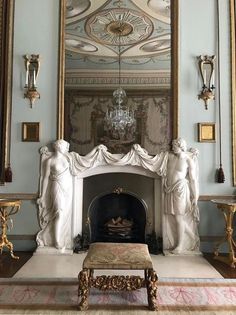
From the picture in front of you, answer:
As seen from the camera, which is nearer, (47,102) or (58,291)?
(58,291)

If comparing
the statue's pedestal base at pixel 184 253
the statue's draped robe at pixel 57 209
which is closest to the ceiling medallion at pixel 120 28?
the statue's draped robe at pixel 57 209

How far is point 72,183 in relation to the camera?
413cm

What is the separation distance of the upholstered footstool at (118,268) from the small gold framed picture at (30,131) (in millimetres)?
2051

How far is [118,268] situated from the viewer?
7.89 ft

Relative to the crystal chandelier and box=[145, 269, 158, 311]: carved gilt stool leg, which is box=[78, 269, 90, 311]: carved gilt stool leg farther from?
the crystal chandelier

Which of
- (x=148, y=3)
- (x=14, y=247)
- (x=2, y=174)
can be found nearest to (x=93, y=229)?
(x=14, y=247)

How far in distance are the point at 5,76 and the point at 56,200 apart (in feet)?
5.90

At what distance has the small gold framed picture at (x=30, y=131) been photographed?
4.16m

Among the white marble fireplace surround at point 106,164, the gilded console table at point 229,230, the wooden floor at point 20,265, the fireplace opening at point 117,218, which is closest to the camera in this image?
the wooden floor at point 20,265

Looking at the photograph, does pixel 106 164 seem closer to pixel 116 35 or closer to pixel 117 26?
pixel 116 35

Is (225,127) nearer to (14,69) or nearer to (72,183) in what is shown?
(72,183)

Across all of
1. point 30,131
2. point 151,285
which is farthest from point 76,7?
point 151,285

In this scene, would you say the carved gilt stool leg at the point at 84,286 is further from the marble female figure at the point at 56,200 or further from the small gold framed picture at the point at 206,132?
the small gold framed picture at the point at 206,132

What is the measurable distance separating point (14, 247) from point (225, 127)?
3209mm
